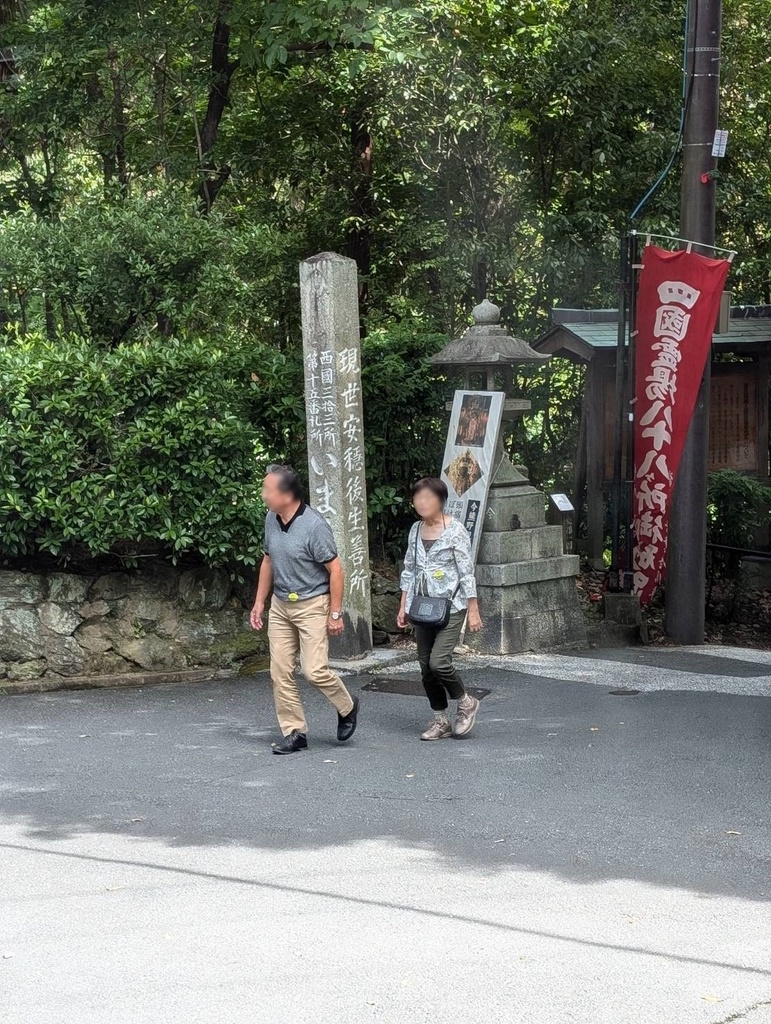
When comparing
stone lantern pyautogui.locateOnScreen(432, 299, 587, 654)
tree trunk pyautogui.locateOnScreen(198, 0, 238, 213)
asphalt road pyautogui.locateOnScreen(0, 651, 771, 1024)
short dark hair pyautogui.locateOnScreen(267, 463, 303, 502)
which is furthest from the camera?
tree trunk pyautogui.locateOnScreen(198, 0, 238, 213)

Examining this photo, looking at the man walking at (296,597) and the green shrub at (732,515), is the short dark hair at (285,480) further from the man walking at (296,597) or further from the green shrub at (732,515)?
the green shrub at (732,515)

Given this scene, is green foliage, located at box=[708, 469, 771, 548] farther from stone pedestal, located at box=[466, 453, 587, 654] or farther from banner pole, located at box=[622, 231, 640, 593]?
stone pedestal, located at box=[466, 453, 587, 654]

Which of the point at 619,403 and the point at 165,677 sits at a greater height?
the point at 619,403

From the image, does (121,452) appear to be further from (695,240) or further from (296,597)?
(695,240)

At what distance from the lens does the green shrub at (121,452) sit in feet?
31.6

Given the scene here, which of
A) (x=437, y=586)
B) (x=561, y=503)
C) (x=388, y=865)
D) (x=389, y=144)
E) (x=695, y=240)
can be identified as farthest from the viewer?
(x=389, y=144)

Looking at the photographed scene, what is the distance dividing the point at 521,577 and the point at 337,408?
2289 mm

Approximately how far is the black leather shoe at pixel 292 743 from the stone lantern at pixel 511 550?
11.3 ft

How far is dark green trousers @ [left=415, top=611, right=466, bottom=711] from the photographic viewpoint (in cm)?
790

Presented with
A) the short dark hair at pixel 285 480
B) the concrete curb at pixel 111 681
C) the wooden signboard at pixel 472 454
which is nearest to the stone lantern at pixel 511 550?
the wooden signboard at pixel 472 454

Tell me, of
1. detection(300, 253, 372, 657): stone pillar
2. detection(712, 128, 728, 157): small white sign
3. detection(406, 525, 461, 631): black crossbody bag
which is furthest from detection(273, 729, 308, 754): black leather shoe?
detection(712, 128, 728, 157): small white sign

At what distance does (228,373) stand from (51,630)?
100 inches

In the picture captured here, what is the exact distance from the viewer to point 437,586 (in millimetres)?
7941

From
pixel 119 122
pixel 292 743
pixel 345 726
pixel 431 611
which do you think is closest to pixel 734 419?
pixel 119 122
